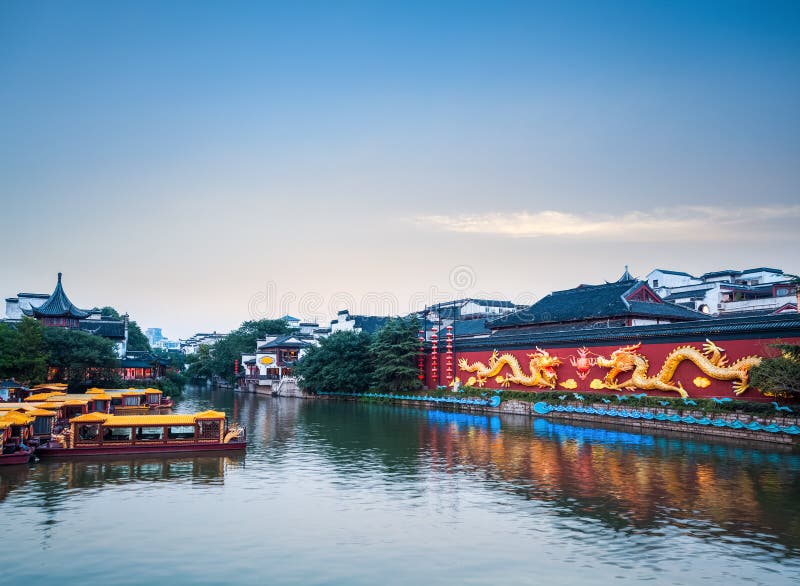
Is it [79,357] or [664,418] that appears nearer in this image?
[664,418]

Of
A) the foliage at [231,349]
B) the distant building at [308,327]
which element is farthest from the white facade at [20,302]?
the distant building at [308,327]

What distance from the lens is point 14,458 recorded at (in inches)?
655

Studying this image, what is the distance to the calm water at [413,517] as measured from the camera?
9.34 metres

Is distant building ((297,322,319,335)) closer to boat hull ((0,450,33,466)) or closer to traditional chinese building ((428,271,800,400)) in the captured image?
traditional chinese building ((428,271,800,400))

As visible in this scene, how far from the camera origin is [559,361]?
30922 millimetres

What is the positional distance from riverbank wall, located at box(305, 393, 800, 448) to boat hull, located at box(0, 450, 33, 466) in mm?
20377

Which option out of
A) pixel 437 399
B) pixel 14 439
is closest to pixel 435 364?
pixel 437 399

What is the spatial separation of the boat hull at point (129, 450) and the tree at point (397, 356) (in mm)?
21237

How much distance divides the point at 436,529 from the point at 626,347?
1865 cm

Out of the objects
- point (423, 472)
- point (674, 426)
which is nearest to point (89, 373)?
point (423, 472)

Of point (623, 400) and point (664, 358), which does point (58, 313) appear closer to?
point (623, 400)

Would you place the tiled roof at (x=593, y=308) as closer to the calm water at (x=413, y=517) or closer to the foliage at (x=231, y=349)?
the calm water at (x=413, y=517)

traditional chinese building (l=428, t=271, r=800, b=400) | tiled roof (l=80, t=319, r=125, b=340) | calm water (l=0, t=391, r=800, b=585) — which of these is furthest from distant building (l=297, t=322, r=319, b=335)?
calm water (l=0, t=391, r=800, b=585)

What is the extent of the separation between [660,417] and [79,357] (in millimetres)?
31644
